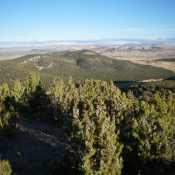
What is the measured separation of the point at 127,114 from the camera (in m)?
52.0

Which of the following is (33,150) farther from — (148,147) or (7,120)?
(148,147)

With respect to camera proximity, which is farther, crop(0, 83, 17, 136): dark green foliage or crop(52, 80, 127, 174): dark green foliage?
crop(0, 83, 17, 136): dark green foliage

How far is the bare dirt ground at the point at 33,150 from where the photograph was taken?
4925 cm

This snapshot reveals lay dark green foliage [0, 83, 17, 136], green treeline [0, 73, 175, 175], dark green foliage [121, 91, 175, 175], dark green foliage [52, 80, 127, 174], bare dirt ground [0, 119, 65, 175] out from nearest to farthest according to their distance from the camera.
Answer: dark green foliage [52, 80, 127, 174]
green treeline [0, 73, 175, 175]
dark green foliage [121, 91, 175, 175]
bare dirt ground [0, 119, 65, 175]
dark green foliage [0, 83, 17, 136]

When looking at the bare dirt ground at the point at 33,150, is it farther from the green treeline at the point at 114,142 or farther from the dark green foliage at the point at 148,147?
the dark green foliage at the point at 148,147

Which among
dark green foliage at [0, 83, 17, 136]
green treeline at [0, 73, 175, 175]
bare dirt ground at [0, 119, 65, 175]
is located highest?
green treeline at [0, 73, 175, 175]

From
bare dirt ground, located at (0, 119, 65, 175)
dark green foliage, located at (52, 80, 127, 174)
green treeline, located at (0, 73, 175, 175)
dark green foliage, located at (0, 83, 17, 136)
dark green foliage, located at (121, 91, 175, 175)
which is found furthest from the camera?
dark green foliage, located at (0, 83, 17, 136)

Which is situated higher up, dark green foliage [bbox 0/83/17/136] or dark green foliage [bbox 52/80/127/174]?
dark green foliage [bbox 52/80/127/174]

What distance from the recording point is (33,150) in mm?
58469

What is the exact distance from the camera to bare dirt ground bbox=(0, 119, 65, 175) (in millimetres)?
49250

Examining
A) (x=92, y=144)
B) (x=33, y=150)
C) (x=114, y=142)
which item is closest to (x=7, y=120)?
(x=33, y=150)

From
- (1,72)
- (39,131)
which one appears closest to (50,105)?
(39,131)

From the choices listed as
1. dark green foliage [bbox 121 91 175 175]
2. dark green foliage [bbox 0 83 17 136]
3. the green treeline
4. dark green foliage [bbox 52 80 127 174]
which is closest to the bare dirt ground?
dark green foliage [bbox 0 83 17 136]

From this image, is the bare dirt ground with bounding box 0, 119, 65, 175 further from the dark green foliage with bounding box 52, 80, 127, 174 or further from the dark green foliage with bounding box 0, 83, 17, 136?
the dark green foliage with bounding box 52, 80, 127, 174
